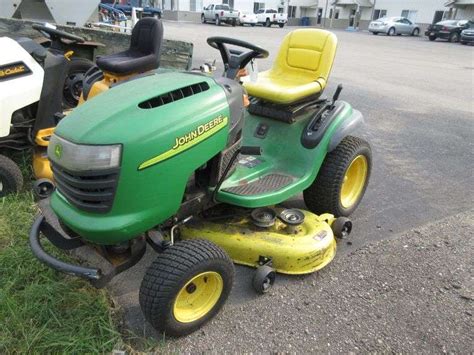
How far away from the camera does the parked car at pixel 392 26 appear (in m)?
27.1

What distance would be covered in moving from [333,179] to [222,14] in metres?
27.4

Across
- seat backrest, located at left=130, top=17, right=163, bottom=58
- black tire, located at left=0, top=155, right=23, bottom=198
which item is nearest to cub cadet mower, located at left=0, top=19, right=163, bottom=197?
black tire, located at left=0, top=155, right=23, bottom=198

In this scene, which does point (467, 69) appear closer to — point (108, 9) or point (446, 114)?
point (446, 114)

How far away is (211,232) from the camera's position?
2.43 meters

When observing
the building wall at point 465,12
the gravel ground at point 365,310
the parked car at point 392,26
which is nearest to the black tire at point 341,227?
the gravel ground at point 365,310

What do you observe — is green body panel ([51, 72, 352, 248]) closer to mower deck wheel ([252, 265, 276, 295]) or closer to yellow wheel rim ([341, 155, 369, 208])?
mower deck wheel ([252, 265, 276, 295])

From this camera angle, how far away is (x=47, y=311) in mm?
2039

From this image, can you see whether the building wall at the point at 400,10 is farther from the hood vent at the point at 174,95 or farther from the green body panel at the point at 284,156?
the hood vent at the point at 174,95

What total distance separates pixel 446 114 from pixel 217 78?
5.13 metres

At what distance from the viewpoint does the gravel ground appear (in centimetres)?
202

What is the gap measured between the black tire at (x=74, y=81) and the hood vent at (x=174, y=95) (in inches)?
109

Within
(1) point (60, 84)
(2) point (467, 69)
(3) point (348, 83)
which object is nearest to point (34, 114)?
(1) point (60, 84)

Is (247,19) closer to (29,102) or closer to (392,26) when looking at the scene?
(392,26)

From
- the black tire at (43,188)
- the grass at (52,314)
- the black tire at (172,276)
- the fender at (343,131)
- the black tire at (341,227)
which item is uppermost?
the fender at (343,131)
